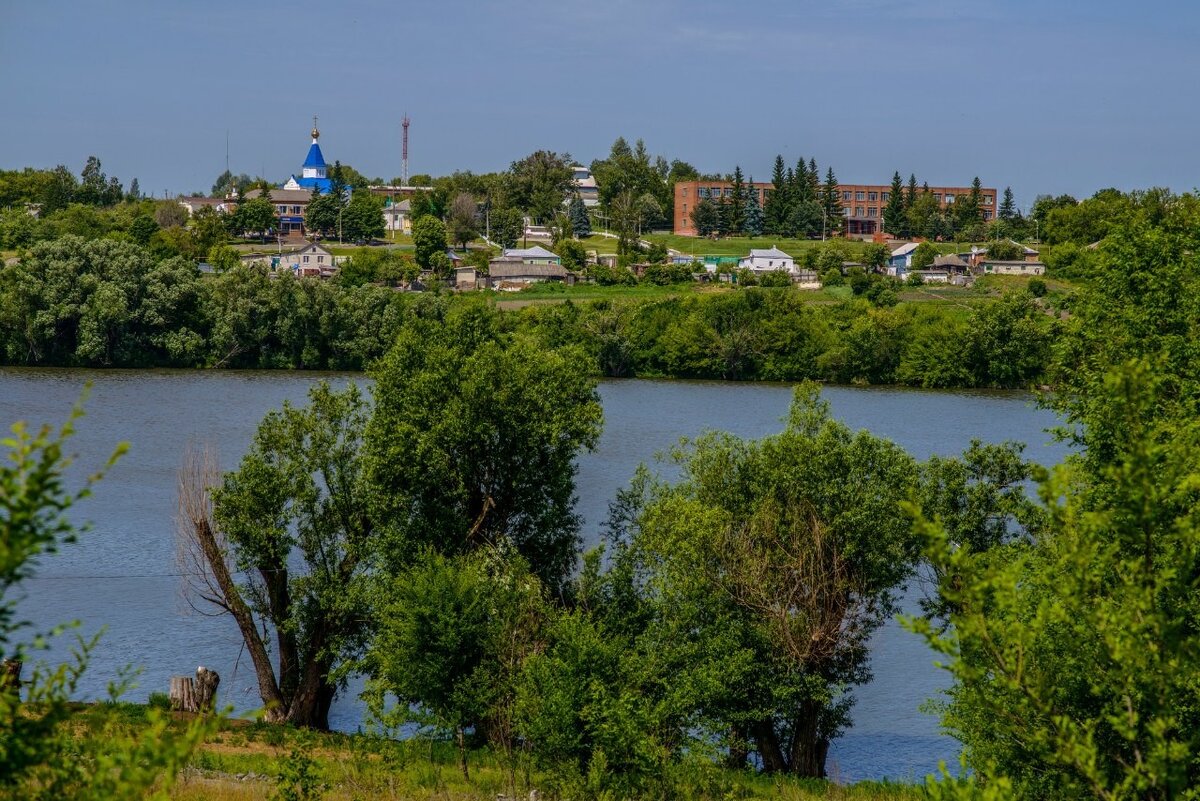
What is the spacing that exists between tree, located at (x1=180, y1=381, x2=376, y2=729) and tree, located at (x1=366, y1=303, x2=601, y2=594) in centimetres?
94

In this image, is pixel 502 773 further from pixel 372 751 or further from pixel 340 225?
pixel 340 225

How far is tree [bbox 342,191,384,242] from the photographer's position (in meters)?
130

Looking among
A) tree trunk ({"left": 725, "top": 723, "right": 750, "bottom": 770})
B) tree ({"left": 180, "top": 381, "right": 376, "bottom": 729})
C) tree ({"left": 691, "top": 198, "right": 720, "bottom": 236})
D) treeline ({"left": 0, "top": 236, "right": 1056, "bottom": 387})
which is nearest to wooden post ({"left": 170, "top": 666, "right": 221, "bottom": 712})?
tree ({"left": 180, "top": 381, "right": 376, "bottom": 729})

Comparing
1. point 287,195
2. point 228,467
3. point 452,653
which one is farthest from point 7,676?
point 287,195

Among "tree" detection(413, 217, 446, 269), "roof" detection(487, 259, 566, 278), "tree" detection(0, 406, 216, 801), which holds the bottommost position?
"roof" detection(487, 259, 566, 278)

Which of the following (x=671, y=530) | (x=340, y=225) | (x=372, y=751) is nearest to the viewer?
(x=372, y=751)

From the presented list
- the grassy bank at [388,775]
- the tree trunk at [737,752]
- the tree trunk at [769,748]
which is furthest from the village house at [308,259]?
the tree trunk at [737,752]

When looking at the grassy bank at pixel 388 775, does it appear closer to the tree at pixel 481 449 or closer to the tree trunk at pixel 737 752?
the tree trunk at pixel 737 752

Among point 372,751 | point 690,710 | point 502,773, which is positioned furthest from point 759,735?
point 372,751

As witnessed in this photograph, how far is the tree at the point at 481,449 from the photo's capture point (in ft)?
84.1

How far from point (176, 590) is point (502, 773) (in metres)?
14.3

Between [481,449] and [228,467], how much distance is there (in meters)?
17.7

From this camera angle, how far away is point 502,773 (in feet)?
68.5

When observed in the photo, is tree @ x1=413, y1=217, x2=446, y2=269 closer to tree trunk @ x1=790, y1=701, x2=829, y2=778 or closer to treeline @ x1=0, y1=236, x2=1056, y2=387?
treeline @ x1=0, y1=236, x2=1056, y2=387
